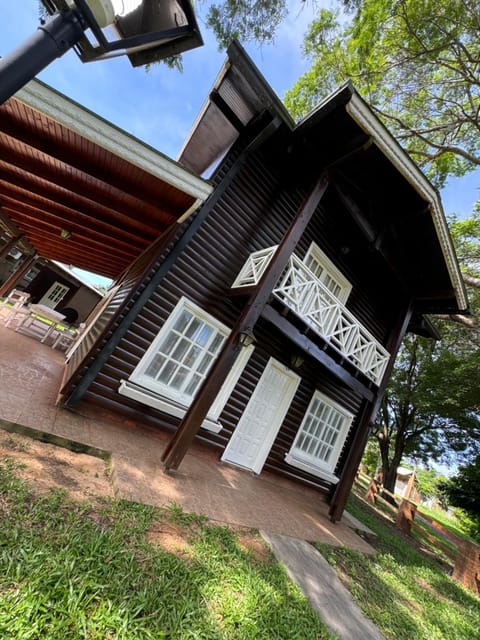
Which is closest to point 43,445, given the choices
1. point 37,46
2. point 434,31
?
point 37,46

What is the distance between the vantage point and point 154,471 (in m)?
3.35

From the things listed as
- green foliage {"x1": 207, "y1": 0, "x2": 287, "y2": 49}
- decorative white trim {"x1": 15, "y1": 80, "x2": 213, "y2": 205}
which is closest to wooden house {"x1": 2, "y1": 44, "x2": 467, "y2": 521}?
decorative white trim {"x1": 15, "y1": 80, "x2": 213, "y2": 205}

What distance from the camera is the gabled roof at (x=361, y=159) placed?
4492mm

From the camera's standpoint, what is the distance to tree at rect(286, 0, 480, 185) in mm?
7383

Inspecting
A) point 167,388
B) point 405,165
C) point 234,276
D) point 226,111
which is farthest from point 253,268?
point 226,111

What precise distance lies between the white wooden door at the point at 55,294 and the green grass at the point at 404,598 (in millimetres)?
19960

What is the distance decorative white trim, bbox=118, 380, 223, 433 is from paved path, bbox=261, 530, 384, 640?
2258 millimetres

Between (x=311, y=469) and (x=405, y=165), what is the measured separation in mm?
6923

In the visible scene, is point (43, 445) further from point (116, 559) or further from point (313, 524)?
point (313, 524)

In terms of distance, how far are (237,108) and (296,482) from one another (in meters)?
8.60

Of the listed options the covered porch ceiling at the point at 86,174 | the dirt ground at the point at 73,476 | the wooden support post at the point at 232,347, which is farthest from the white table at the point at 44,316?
the wooden support post at the point at 232,347

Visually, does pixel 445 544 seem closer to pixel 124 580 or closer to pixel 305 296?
pixel 305 296

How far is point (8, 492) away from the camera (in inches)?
75.5

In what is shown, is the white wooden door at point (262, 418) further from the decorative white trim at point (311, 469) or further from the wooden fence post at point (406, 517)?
the wooden fence post at point (406, 517)
